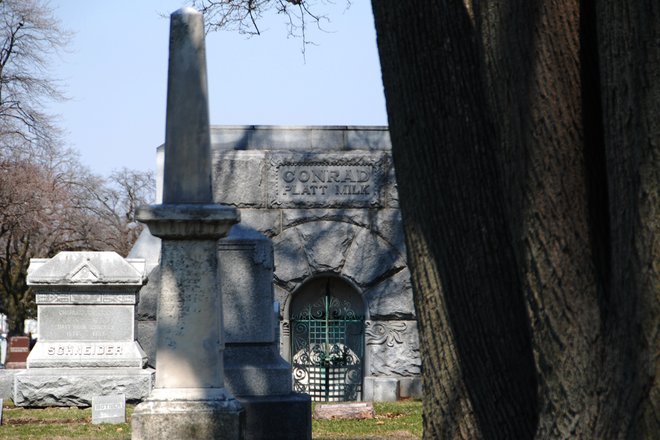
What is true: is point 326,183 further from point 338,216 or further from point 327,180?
point 338,216

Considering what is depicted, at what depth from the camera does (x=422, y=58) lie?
454 cm

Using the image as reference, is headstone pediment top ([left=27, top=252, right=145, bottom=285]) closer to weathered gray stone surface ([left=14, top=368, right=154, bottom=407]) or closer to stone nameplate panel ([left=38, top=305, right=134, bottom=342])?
stone nameplate panel ([left=38, top=305, right=134, bottom=342])

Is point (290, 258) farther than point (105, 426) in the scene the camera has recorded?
Yes

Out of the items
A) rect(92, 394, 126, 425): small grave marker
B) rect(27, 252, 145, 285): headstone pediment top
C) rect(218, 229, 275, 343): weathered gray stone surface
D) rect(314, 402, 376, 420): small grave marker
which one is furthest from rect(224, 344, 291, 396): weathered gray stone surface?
rect(27, 252, 145, 285): headstone pediment top

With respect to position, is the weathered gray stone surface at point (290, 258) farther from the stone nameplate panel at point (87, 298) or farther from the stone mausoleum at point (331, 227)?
the stone nameplate panel at point (87, 298)

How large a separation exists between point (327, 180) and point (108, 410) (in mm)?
5463

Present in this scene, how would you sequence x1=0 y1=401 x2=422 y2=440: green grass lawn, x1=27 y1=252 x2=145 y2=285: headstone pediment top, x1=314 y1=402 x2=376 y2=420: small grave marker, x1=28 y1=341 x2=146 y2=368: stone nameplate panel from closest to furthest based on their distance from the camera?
x1=0 y1=401 x2=422 y2=440: green grass lawn → x1=314 y1=402 x2=376 y2=420: small grave marker → x1=28 y1=341 x2=146 y2=368: stone nameplate panel → x1=27 y1=252 x2=145 y2=285: headstone pediment top

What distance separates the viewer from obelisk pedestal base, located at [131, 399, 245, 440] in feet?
25.7

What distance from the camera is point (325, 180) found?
53.6 ft

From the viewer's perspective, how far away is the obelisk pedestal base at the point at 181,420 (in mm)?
7820

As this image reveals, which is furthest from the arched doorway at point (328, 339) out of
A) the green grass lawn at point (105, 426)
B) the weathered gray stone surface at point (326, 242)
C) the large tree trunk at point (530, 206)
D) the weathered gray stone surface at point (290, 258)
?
the large tree trunk at point (530, 206)

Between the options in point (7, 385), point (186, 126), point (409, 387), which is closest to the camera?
point (186, 126)

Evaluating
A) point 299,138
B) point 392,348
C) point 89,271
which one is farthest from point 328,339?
point 89,271

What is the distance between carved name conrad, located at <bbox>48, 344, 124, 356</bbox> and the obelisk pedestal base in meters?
7.13
